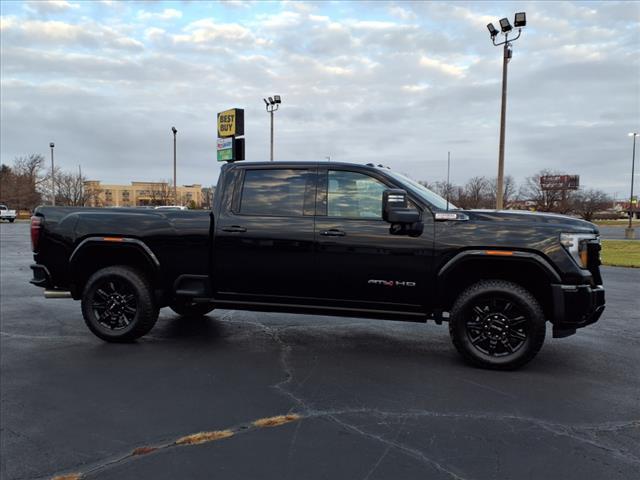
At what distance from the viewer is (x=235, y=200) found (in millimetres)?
5520

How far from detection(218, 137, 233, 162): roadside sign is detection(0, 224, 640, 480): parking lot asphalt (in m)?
15.7

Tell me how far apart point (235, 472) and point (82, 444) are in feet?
3.74

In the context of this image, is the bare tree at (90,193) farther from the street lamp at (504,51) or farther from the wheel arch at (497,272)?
the wheel arch at (497,272)

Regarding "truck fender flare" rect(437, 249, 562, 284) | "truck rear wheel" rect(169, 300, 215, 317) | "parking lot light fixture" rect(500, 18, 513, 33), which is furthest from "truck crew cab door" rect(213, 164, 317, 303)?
"parking lot light fixture" rect(500, 18, 513, 33)

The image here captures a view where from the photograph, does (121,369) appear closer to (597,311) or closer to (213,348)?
(213,348)

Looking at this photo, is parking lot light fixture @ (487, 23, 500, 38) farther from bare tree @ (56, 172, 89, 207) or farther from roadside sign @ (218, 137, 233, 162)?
bare tree @ (56, 172, 89, 207)

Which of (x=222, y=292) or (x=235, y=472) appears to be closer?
(x=235, y=472)

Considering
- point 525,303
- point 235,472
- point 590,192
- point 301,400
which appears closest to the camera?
point 235,472

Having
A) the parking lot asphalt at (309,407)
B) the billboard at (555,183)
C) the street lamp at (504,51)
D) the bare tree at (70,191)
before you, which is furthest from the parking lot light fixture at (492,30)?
the bare tree at (70,191)

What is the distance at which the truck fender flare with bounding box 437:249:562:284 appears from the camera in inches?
181

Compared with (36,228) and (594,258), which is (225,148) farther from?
(594,258)

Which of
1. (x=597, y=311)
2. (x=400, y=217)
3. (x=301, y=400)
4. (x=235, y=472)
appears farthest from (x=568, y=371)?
(x=235, y=472)

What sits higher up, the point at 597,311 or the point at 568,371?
the point at 597,311

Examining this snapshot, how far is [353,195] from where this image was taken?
521 centimetres
